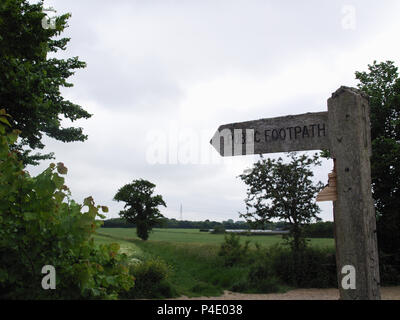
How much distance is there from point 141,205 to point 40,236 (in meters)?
44.3

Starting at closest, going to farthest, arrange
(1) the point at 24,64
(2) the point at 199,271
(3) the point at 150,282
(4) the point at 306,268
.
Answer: (1) the point at 24,64 → (3) the point at 150,282 → (4) the point at 306,268 → (2) the point at 199,271

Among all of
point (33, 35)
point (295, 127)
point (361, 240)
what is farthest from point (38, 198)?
point (33, 35)

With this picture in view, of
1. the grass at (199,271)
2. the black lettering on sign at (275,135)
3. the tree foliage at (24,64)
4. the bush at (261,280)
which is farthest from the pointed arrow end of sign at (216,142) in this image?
the bush at (261,280)

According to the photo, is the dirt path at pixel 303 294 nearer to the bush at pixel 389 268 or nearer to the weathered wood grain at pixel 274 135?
the bush at pixel 389 268

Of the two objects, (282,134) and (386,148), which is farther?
(386,148)

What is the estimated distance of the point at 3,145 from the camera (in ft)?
8.82

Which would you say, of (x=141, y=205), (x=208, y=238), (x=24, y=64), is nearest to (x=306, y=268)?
(x=24, y=64)

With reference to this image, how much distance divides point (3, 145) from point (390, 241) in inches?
791

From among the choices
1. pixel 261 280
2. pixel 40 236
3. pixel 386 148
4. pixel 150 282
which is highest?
pixel 386 148

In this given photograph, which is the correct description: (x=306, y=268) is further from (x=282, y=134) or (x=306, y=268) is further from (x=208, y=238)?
(x=208, y=238)

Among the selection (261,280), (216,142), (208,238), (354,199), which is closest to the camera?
(354,199)

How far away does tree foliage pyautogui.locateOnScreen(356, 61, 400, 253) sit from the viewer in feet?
57.4

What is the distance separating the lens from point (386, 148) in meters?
17.6
